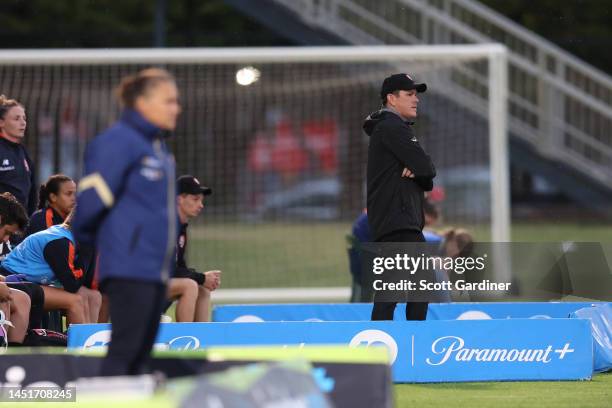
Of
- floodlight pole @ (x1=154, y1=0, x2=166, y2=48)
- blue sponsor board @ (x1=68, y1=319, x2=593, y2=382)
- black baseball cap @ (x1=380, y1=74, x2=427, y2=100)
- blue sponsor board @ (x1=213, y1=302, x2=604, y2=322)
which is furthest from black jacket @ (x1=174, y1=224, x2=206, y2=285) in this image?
floodlight pole @ (x1=154, y1=0, x2=166, y2=48)

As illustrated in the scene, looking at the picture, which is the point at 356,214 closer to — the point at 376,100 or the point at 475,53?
the point at 376,100

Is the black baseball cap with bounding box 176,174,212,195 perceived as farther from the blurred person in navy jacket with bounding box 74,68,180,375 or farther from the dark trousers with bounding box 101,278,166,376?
the dark trousers with bounding box 101,278,166,376

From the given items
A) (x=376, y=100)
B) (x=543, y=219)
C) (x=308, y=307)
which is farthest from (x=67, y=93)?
(x=543, y=219)

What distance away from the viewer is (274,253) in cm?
2000

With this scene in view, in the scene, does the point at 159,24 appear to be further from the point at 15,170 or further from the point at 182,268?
the point at 182,268

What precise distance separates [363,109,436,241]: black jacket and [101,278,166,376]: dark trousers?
3.35 meters

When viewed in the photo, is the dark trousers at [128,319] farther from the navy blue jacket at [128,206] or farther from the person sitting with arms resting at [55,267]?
the person sitting with arms resting at [55,267]

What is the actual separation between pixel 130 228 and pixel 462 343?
11.7 ft

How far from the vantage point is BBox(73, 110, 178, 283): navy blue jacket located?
566 centimetres

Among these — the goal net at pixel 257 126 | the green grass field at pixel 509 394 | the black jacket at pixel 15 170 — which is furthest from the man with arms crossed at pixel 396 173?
the goal net at pixel 257 126

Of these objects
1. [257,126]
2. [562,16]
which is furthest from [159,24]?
[562,16]

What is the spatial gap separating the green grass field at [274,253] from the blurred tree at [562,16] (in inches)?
643

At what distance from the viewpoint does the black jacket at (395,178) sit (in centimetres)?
878

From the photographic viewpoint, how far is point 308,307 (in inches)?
424
